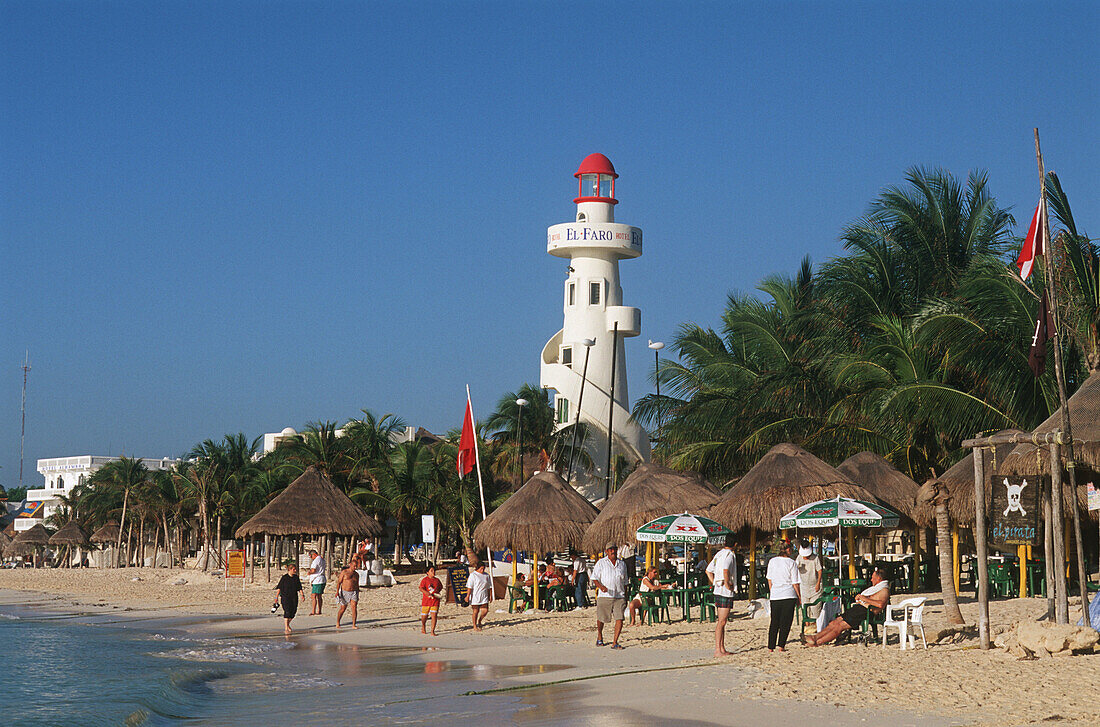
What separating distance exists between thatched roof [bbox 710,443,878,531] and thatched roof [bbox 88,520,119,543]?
62.5 meters

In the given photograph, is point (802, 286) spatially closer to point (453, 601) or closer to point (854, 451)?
point (854, 451)

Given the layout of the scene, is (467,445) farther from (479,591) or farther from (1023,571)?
(1023,571)

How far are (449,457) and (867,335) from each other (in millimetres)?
18190

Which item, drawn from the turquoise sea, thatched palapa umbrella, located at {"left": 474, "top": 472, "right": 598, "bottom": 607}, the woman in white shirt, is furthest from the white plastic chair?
thatched palapa umbrella, located at {"left": 474, "top": 472, "right": 598, "bottom": 607}

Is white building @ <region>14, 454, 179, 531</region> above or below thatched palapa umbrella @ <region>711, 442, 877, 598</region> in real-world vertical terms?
above

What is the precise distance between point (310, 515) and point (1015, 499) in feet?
66.4

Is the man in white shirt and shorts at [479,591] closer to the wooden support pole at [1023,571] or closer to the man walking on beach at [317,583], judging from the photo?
the man walking on beach at [317,583]

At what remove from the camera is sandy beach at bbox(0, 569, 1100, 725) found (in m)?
9.12

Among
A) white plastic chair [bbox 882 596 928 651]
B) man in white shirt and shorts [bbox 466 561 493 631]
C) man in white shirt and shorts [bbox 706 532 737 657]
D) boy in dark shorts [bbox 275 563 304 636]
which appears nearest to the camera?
white plastic chair [bbox 882 596 928 651]

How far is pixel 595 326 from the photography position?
43.9m

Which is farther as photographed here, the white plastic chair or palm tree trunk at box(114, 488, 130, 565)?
palm tree trunk at box(114, 488, 130, 565)

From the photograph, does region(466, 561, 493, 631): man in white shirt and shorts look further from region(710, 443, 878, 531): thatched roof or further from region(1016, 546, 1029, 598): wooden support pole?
region(1016, 546, 1029, 598): wooden support pole

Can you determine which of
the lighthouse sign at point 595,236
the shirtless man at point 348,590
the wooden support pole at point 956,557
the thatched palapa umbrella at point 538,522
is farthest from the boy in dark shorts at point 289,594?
the lighthouse sign at point 595,236

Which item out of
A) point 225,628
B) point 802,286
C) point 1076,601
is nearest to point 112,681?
point 225,628
